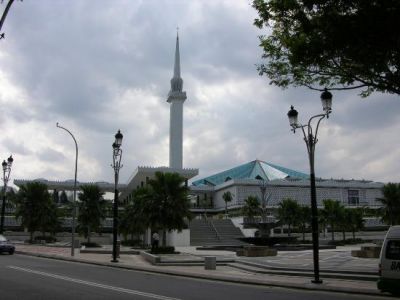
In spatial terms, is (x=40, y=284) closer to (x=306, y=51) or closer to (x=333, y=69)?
(x=306, y=51)

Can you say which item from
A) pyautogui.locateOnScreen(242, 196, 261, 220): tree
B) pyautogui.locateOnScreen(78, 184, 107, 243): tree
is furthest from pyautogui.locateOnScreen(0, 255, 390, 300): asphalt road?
pyautogui.locateOnScreen(242, 196, 261, 220): tree

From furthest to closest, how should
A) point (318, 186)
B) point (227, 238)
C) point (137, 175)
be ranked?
point (318, 186) → point (137, 175) → point (227, 238)

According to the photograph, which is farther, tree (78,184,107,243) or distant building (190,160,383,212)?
distant building (190,160,383,212)

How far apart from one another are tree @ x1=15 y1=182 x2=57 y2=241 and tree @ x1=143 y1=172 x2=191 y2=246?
2097 cm

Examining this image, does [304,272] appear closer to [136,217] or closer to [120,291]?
[120,291]

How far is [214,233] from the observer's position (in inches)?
2462

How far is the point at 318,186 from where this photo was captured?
10544cm

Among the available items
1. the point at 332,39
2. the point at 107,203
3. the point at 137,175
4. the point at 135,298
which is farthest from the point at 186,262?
the point at 137,175

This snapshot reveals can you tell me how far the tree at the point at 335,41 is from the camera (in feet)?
44.2

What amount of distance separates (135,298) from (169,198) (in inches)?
957

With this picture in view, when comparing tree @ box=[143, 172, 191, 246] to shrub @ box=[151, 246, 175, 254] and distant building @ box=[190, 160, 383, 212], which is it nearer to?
shrub @ box=[151, 246, 175, 254]

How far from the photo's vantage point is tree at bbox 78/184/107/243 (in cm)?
5228

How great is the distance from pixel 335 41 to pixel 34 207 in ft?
153

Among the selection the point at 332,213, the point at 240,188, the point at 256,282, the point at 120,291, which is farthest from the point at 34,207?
the point at 240,188
